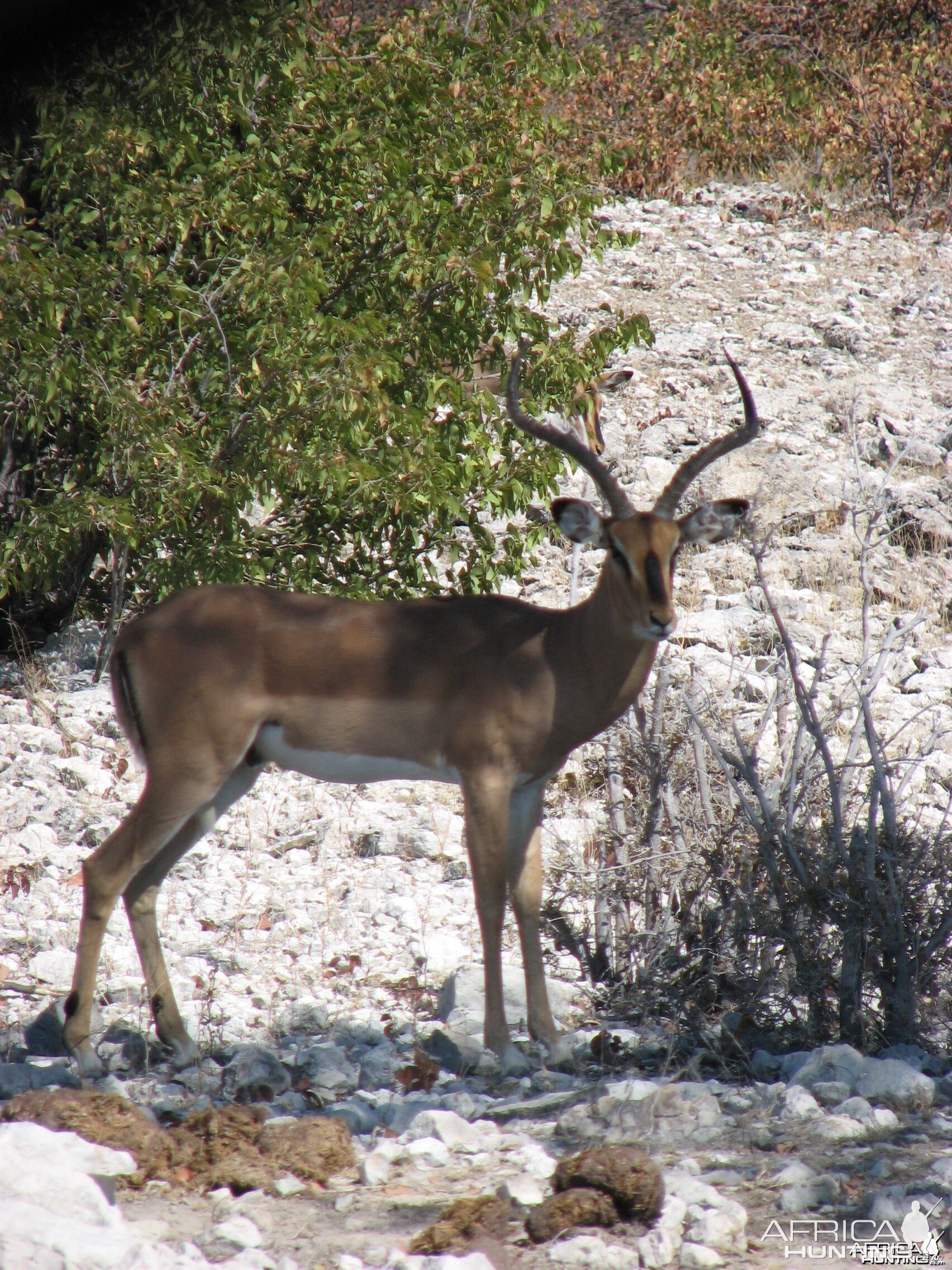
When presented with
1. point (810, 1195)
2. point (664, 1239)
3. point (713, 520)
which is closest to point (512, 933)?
point (713, 520)

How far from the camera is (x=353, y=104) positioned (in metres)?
7.79

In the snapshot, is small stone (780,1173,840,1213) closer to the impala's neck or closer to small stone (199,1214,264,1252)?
small stone (199,1214,264,1252)

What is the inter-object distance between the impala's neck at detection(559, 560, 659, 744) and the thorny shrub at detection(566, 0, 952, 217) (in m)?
11.6

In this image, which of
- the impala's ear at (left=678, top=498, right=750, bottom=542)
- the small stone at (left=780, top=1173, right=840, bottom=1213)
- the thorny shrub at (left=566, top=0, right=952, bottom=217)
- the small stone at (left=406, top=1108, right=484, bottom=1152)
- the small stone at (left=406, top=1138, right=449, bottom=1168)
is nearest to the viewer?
the small stone at (left=780, top=1173, right=840, bottom=1213)

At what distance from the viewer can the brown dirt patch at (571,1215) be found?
3467 mm

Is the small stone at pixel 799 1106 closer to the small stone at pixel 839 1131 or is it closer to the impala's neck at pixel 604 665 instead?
the small stone at pixel 839 1131

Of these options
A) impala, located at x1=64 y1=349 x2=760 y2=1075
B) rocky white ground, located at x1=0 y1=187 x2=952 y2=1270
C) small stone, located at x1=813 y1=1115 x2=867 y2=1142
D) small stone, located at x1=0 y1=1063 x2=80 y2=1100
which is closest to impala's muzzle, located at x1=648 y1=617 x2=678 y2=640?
impala, located at x1=64 y1=349 x2=760 y2=1075

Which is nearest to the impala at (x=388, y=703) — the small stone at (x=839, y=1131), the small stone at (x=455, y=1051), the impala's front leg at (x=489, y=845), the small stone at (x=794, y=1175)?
the impala's front leg at (x=489, y=845)

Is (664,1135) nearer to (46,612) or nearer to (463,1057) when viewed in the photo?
(463,1057)

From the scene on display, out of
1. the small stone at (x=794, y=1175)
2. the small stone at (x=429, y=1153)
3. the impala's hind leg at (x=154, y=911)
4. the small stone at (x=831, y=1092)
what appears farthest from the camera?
the impala's hind leg at (x=154, y=911)

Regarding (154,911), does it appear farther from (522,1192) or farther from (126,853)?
(522,1192)

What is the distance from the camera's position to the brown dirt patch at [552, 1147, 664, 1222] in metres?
3.49

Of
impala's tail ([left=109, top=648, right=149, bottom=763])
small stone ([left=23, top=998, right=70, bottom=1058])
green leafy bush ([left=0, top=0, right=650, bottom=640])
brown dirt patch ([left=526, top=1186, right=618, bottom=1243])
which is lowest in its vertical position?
brown dirt patch ([left=526, top=1186, right=618, bottom=1243])

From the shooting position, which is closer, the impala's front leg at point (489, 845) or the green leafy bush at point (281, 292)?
the impala's front leg at point (489, 845)
